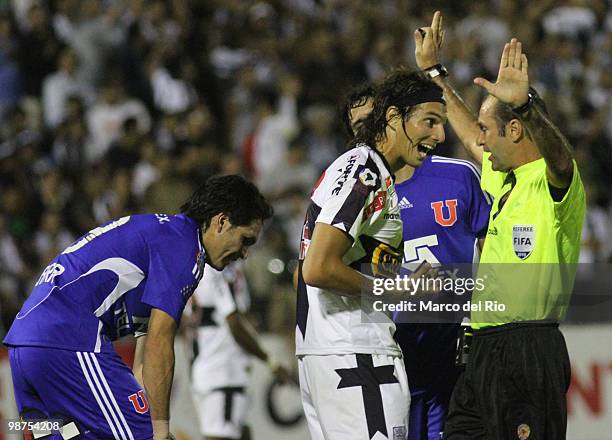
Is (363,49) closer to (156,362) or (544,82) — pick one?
(544,82)

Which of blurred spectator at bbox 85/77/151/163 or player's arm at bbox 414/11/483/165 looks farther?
blurred spectator at bbox 85/77/151/163

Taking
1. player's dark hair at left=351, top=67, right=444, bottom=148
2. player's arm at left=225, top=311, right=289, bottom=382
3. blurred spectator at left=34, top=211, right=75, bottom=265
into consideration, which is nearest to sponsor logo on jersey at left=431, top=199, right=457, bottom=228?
player's dark hair at left=351, top=67, right=444, bottom=148

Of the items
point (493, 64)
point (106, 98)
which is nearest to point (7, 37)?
point (106, 98)

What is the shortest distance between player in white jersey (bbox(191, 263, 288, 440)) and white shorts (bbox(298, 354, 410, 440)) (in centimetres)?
401

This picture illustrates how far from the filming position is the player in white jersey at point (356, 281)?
5441 mm

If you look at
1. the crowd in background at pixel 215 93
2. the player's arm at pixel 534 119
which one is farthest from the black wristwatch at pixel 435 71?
the crowd in background at pixel 215 93

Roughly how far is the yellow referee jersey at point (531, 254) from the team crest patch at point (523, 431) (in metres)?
0.55

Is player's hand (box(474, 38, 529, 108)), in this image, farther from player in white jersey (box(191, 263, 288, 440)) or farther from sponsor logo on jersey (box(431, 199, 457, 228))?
player in white jersey (box(191, 263, 288, 440))

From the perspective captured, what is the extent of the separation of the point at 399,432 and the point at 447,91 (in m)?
2.40

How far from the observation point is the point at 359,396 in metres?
5.56

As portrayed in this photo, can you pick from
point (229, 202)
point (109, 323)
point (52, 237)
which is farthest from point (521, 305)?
point (52, 237)

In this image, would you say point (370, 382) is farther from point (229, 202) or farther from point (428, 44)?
point (428, 44)

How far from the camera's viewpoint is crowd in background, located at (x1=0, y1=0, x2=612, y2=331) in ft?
42.0

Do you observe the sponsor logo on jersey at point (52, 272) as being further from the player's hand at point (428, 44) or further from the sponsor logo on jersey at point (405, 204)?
the player's hand at point (428, 44)
